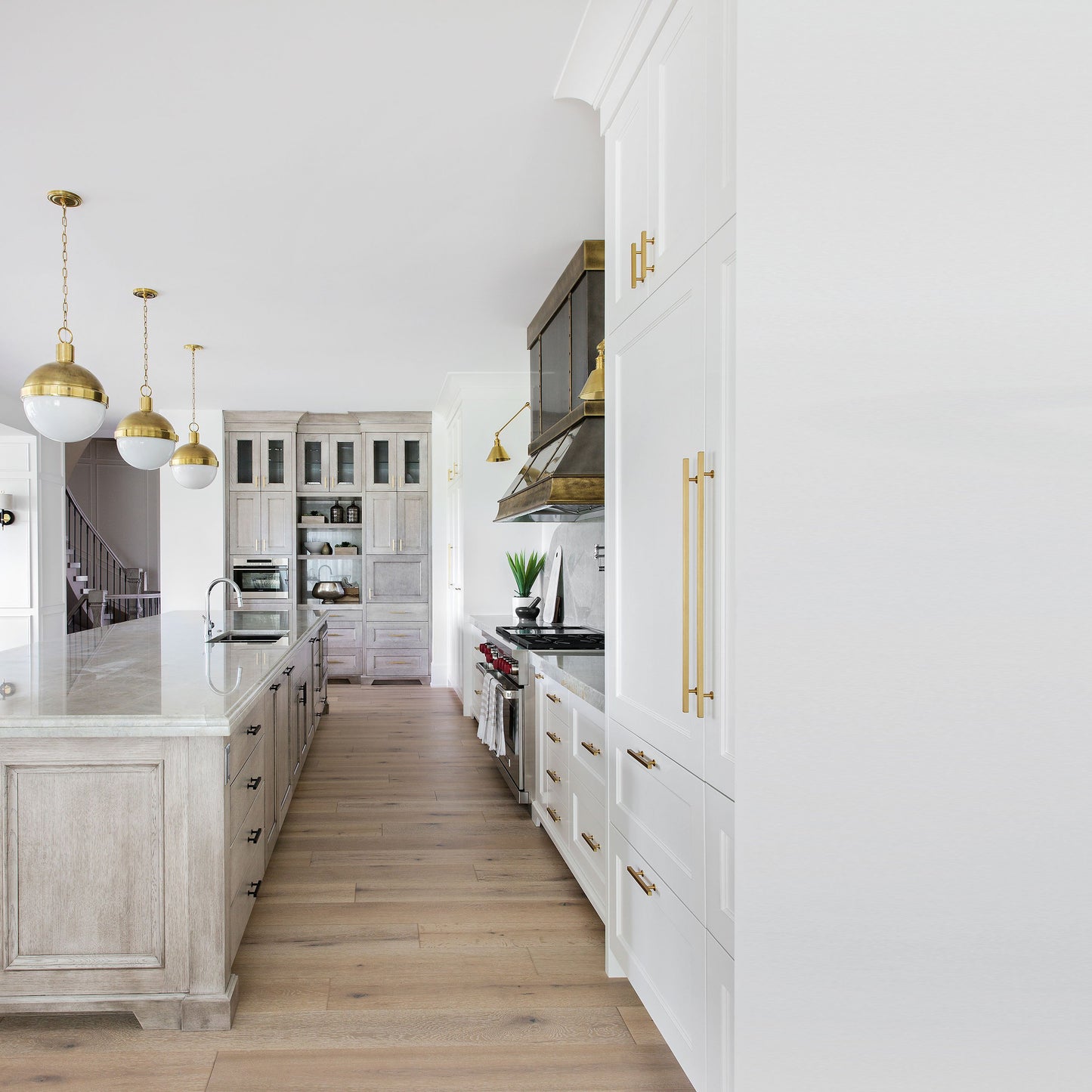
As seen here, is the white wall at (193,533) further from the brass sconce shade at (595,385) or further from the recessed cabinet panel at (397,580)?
the brass sconce shade at (595,385)

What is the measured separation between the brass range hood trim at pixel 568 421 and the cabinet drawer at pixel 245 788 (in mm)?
1633

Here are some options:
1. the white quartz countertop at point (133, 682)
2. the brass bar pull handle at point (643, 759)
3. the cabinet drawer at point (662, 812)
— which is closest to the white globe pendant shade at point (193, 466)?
the white quartz countertop at point (133, 682)

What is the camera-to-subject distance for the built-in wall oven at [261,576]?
7555 millimetres

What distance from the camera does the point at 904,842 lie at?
26 cm

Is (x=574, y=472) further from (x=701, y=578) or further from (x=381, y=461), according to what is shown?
(x=381, y=461)

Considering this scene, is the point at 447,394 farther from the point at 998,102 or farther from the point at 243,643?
the point at 998,102

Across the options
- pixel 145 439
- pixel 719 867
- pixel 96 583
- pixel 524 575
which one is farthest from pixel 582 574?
pixel 96 583

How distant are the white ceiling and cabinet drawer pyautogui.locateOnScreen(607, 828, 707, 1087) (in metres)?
2.03

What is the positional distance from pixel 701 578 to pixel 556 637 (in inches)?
102

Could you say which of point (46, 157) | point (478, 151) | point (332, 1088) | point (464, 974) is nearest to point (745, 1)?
point (332, 1088)

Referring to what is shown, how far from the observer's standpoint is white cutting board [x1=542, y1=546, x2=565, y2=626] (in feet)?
16.4

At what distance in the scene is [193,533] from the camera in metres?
7.38

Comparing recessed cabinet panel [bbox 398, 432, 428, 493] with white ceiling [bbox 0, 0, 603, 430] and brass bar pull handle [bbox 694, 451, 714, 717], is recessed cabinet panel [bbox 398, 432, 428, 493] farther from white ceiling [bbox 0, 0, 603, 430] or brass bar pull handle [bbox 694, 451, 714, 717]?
brass bar pull handle [bbox 694, 451, 714, 717]

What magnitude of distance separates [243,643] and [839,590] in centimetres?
354
